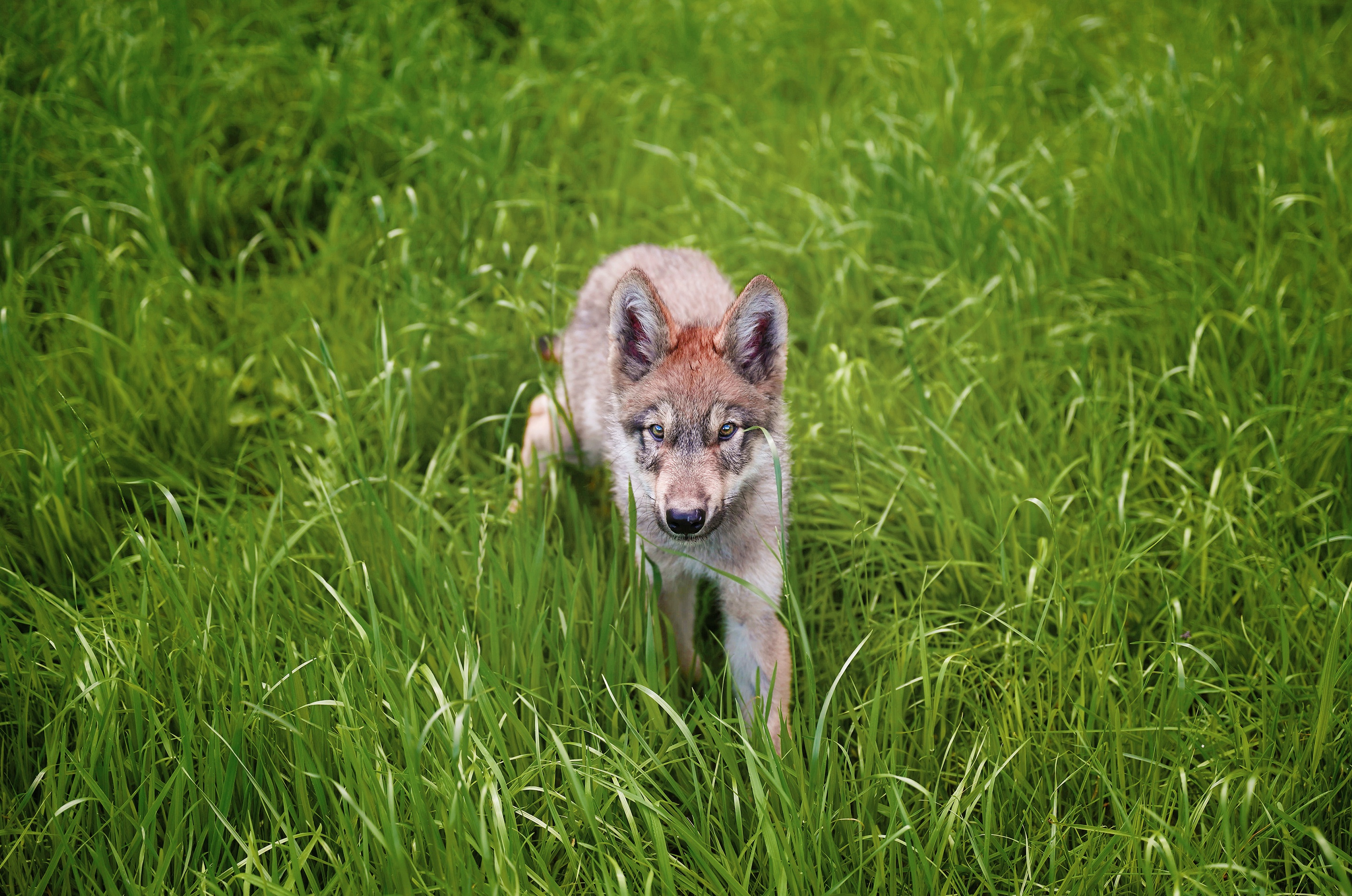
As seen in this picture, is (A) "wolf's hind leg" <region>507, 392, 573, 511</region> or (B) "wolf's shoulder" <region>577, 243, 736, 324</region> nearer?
(B) "wolf's shoulder" <region>577, 243, 736, 324</region>

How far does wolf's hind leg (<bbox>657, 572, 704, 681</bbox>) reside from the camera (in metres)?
3.10

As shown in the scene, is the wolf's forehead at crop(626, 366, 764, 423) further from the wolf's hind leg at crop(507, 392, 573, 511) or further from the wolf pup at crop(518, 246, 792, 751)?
the wolf's hind leg at crop(507, 392, 573, 511)

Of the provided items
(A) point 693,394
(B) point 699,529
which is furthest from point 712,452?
(B) point 699,529

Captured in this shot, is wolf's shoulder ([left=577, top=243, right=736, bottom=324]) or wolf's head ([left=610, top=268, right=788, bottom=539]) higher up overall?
wolf's shoulder ([left=577, top=243, right=736, bottom=324])

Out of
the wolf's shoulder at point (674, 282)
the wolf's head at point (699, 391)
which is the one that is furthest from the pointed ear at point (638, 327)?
the wolf's shoulder at point (674, 282)

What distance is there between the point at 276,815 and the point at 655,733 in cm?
105

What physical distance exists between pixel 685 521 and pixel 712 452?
13.0 inches

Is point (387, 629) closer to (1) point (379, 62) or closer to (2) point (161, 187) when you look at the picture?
(2) point (161, 187)

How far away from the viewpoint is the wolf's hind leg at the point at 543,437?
11.8ft

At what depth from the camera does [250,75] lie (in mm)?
5402

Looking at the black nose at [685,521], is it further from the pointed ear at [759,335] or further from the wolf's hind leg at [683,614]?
the pointed ear at [759,335]

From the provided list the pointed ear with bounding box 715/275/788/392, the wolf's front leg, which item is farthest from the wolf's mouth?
the pointed ear with bounding box 715/275/788/392

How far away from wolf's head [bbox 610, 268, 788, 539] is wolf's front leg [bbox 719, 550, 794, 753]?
241 millimetres

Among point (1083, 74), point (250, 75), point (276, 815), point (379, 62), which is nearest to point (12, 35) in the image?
point (250, 75)
